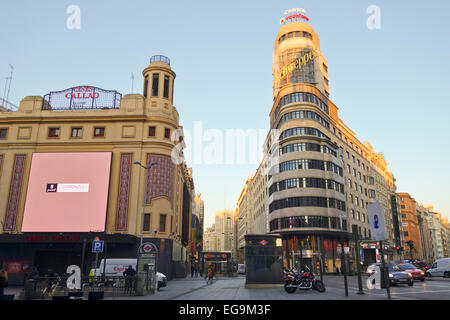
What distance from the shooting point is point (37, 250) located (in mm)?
37469

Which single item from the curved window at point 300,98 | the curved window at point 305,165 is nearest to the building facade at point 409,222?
the curved window at point 305,165

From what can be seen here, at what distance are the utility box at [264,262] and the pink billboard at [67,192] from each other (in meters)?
19.0

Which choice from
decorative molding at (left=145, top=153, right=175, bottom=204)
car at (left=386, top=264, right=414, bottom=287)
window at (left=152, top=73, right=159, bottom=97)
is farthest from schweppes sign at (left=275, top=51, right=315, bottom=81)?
car at (left=386, top=264, right=414, bottom=287)

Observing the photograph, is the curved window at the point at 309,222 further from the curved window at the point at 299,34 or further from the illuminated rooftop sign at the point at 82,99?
the curved window at the point at 299,34

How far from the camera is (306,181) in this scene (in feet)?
188

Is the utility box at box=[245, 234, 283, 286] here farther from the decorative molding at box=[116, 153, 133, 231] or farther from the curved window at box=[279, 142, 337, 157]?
the curved window at box=[279, 142, 337, 157]

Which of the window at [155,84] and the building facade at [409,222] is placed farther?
the building facade at [409,222]

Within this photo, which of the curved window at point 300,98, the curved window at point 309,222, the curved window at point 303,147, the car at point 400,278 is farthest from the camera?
the curved window at point 300,98

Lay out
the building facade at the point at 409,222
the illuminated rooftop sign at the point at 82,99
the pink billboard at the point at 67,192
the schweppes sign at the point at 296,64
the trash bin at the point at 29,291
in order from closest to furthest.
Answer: the trash bin at the point at 29,291 → the pink billboard at the point at 67,192 → the illuminated rooftop sign at the point at 82,99 → the schweppes sign at the point at 296,64 → the building facade at the point at 409,222

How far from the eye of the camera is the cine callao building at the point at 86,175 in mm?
37250

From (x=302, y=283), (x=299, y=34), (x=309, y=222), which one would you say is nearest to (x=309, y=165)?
(x=309, y=222)

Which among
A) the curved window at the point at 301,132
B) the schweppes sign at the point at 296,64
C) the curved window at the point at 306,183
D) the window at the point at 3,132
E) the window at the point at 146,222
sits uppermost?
the schweppes sign at the point at 296,64

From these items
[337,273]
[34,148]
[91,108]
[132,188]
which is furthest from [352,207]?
[34,148]

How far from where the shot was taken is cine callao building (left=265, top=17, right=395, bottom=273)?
56.4 meters
